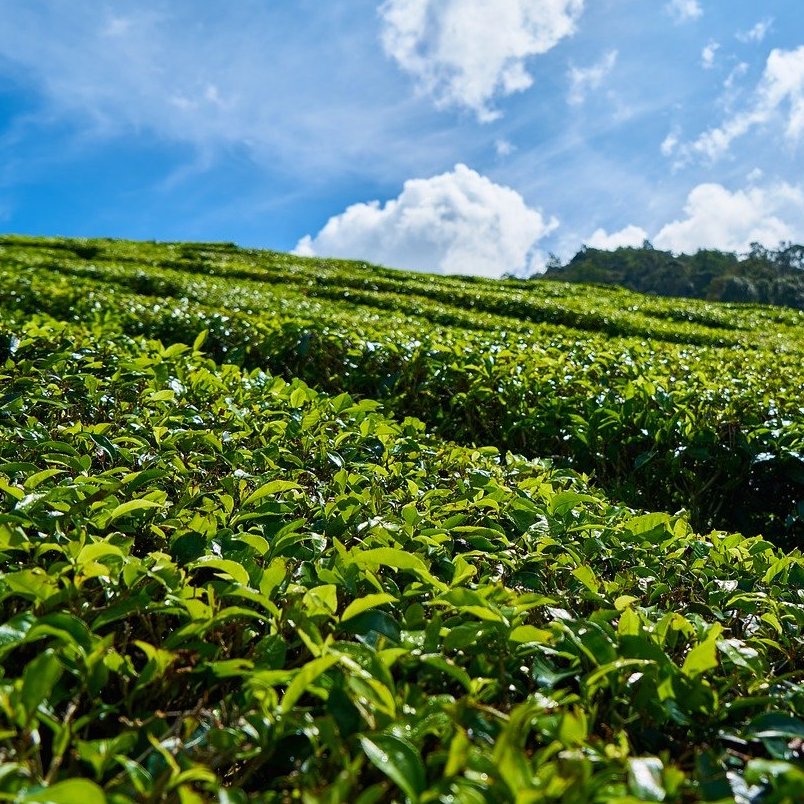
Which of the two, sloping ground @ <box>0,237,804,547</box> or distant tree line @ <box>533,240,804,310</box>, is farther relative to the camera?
distant tree line @ <box>533,240,804,310</box>

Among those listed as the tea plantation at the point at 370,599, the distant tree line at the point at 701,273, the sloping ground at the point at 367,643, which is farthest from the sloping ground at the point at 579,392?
the distant tree line at the point at 701,273

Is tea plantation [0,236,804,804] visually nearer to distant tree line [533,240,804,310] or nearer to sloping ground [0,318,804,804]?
sloping ground [0,318,804,804]

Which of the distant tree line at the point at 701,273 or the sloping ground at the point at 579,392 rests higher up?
the distant tree line at the point at 701,273

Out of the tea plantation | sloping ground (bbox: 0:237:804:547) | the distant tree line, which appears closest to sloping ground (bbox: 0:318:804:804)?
the tea plantation

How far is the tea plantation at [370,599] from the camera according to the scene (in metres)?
1.21

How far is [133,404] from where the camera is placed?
3416 mm

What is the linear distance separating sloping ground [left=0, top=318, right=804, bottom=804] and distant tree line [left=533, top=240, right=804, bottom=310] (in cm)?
8844

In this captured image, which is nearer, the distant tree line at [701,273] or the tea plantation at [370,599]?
the tea plantation at [370,599]

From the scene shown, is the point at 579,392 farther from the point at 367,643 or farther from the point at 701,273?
the point at 701,273

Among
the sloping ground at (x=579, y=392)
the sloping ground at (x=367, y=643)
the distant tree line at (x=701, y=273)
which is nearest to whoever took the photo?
the sloping ground at (x=367, y=643)

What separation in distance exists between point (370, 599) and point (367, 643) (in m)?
0.11

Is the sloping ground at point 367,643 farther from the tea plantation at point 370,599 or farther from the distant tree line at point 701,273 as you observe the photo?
the distant tree line at point 701,273

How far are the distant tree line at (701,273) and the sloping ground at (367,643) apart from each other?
88438 millimetres

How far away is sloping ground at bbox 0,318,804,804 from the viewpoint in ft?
3.90
